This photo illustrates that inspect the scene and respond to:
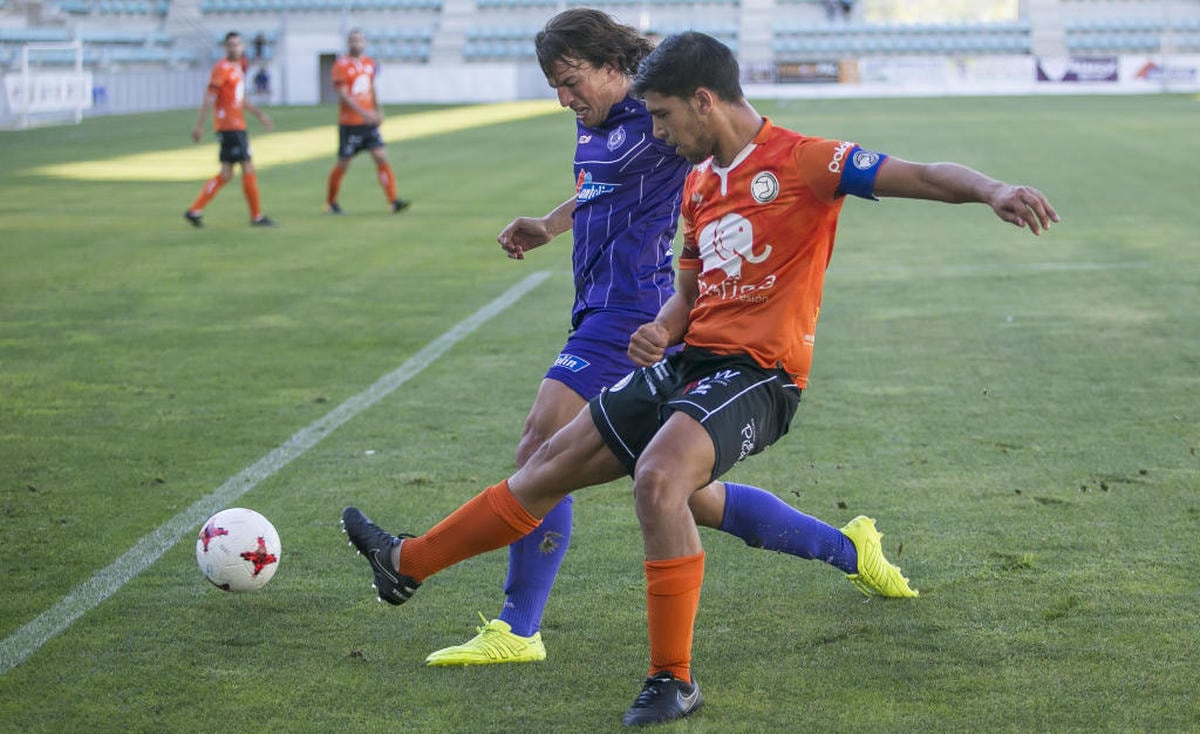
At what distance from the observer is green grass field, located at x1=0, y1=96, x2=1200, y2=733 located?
12.1 feet

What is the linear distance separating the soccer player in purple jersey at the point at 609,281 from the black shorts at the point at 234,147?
11097 millimetres

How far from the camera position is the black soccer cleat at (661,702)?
3.46 metres

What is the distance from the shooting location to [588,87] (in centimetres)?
417

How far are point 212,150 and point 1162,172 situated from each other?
15.7 m

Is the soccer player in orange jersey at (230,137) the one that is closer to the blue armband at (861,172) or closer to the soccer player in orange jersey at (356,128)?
the soccer player in orange jersey at (356,128)

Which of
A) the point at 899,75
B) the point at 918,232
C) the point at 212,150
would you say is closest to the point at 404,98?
the point at 899,75

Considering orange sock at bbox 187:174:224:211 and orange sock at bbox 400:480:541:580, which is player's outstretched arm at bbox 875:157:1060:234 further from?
orange sock at bbox 187:174:224:211

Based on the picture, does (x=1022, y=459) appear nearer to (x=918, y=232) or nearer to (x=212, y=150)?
(x=918, y=232)

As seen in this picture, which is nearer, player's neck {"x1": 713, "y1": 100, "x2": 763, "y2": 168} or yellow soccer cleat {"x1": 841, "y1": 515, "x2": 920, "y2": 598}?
player's neck {"x1": 713, "y1": 100, "x2": 763, "y2": 168}

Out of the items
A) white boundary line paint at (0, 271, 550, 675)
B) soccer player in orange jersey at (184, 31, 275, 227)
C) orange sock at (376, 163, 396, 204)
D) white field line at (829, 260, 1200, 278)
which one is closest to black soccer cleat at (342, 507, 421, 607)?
white boundary line paint at (0, 271, 550, 675)

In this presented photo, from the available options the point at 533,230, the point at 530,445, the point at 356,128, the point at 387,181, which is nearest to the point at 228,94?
the point at 356,128

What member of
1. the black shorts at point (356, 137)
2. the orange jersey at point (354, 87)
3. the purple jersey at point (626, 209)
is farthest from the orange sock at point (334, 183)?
the purple jersey at point (626, 209)

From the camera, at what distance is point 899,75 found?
4716cm

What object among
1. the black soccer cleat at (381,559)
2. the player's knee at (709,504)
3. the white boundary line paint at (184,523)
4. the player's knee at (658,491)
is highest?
the player's knee at (658,491)
